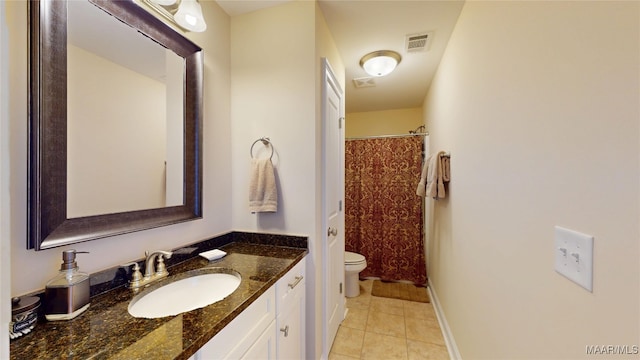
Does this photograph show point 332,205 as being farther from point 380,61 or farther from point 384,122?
point 384,122

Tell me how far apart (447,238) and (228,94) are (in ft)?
6.50

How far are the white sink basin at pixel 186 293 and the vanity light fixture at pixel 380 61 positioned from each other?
1.95 metres

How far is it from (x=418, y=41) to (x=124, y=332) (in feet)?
7.78

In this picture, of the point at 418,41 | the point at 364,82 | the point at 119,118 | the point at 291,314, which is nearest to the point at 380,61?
the point at 418,41

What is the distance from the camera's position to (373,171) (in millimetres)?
2959

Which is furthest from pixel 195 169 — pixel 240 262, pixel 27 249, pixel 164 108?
pixel 27 249

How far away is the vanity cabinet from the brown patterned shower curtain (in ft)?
5.74

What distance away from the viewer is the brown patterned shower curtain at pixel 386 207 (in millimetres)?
2824

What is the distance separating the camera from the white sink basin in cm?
93

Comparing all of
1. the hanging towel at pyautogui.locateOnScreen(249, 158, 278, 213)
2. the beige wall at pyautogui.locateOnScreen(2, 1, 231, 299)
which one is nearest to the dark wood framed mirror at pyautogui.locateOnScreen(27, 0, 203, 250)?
the beige wall at pyautogui.locateOnScreen(2, 1, 231, 299)

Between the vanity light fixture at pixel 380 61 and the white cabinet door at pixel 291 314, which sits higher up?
the vanity light fixture at pixel 380 61

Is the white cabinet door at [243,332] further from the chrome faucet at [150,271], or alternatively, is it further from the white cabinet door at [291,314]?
the chrome faucet at [150,271]

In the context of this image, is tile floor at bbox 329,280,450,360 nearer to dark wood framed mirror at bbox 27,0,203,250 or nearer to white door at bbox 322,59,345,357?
white door at bbox 322,59,345,357

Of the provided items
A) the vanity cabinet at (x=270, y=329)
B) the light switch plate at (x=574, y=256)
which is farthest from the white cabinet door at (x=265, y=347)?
the light switch plate at (x=574, y=256)
